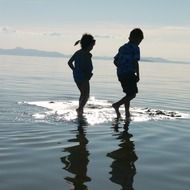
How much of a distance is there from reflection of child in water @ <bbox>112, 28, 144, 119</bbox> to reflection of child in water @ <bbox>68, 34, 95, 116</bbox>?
77 centimetres

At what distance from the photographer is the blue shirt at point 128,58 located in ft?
38.5

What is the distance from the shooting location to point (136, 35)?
11.7 meters

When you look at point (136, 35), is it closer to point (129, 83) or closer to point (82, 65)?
point (129, 83)

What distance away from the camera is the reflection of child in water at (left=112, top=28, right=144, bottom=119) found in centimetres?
1173

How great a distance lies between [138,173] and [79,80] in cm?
636

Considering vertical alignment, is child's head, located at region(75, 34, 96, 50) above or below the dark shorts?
above

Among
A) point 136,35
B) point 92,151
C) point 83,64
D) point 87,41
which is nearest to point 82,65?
point 83,64

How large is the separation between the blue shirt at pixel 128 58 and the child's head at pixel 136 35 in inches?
4.5

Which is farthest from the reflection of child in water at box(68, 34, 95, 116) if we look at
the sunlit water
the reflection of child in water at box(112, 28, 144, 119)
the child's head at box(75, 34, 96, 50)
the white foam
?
the reflection of child in water at box(112, 28, 144, 119)

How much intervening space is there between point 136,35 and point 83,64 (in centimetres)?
166

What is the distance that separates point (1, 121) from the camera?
34.7 ft

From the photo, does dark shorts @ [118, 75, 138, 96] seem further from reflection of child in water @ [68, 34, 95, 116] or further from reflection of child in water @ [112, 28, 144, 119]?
reflection of child in water @ [68, 34, 95, 116]

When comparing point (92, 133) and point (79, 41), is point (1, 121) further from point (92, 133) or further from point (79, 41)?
point (79, 41)

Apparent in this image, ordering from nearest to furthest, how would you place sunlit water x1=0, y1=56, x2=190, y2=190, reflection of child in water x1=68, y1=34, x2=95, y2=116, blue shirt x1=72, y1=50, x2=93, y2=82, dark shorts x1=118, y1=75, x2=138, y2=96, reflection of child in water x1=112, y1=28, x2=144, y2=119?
sunlit water x1=0, y1=56, x2=190, y2=190 < reflection of child in water x1=112, y1=28, x2=144, y2=119 < dark shorts x1=118, y1=75, x2=138, y2=96 < reflection of child in water x1=68, y1=34, x2=95, y2=116 < blue shirt x1=72, y1=50, x2=93, y2=82
